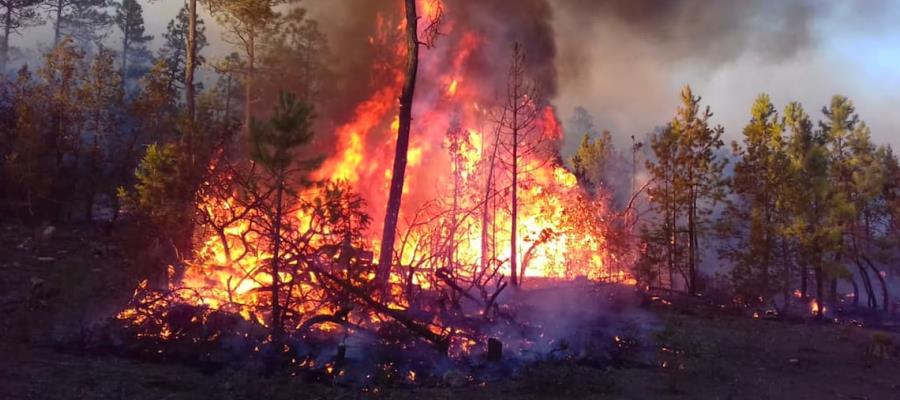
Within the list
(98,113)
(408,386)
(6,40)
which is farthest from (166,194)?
(6,40)

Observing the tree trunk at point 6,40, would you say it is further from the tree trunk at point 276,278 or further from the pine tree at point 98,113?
the tree trunk at point 276,278

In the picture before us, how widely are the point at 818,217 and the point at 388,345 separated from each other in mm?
25159

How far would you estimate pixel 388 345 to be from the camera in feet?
36.9

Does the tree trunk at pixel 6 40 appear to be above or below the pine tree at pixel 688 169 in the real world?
above

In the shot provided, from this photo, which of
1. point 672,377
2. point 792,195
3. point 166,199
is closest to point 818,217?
point 792,195

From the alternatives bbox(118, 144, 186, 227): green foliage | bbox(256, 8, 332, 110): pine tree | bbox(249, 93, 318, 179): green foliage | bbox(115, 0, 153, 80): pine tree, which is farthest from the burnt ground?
bbox(115, 0, 153, 80): pine tree

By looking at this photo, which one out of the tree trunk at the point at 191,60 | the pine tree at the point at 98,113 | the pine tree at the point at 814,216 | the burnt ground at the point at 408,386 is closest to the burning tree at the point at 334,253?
the burnt ground at the point at 408,386

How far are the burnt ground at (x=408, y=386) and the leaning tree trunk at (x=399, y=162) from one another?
14.1 feet

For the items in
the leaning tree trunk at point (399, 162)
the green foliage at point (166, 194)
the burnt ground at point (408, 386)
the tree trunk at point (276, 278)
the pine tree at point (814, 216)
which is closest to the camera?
the burnt ground at point (408, 386)

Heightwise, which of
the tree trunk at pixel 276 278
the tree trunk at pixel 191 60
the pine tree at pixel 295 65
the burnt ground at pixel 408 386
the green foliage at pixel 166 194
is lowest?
the burnt ground at pixel 408 386

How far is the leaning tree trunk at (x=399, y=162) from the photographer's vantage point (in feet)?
44.7

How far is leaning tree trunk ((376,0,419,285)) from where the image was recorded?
44.7 feet

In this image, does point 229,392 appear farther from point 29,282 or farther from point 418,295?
point 29,282

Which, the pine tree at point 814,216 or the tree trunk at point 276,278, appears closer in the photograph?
the tree trunk at point 276,278
